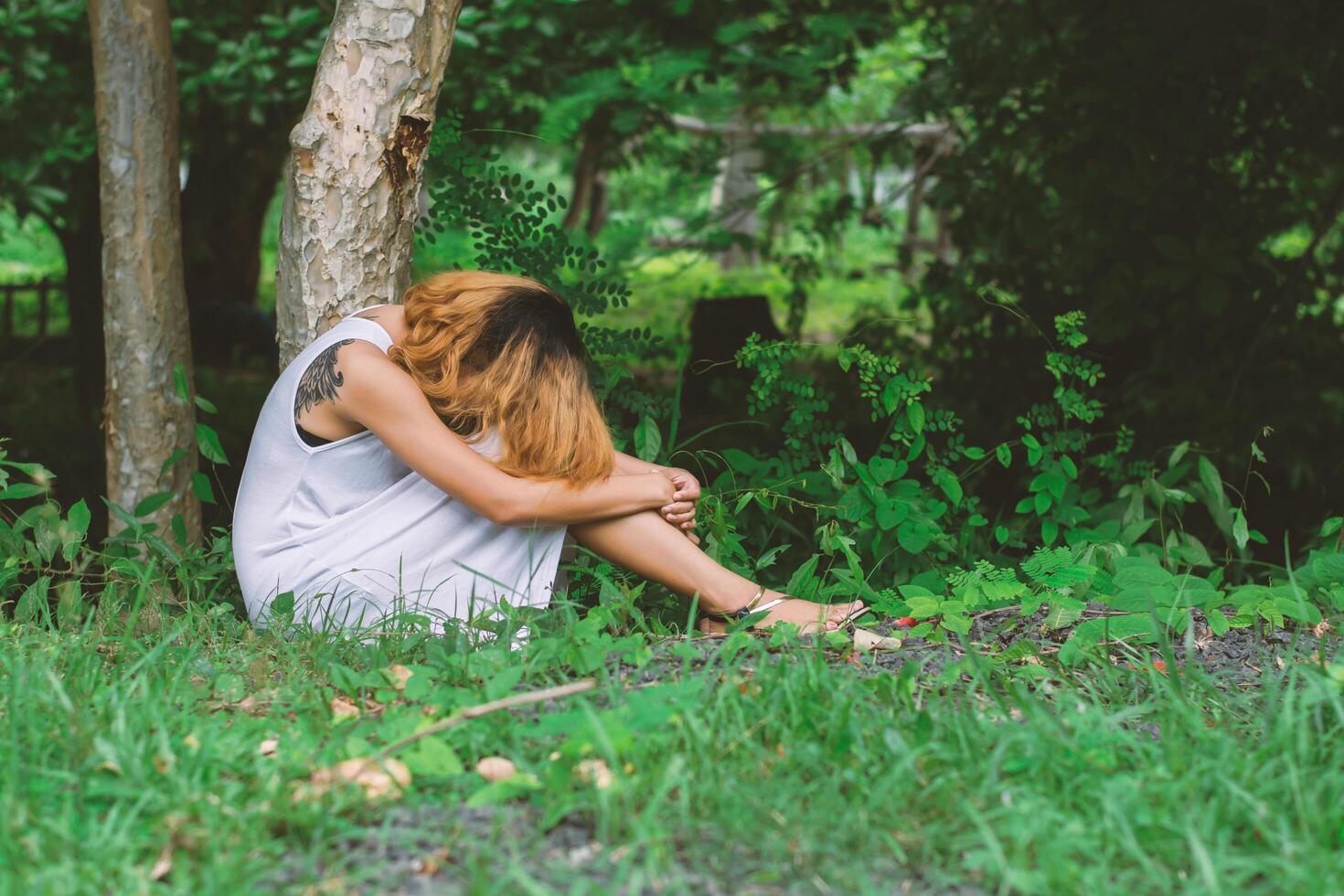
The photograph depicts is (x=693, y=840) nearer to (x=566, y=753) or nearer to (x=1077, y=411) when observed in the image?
(x=566, y=753)

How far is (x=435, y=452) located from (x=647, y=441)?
85 centimetres

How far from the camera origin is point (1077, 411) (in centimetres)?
352

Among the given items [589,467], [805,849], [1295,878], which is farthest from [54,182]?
[1295,878]

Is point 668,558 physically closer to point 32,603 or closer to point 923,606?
point 923,606

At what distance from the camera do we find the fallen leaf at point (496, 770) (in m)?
1.94

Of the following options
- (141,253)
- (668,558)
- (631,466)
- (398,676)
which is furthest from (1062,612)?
(141,253)

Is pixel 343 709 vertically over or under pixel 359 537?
under

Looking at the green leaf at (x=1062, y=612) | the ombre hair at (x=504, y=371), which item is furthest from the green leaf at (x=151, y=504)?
the green leaf at (x=1062, y=612)

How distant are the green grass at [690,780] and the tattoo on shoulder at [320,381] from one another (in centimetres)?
79

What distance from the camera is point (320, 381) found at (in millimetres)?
2924

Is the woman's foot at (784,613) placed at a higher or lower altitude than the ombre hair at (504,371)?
lower

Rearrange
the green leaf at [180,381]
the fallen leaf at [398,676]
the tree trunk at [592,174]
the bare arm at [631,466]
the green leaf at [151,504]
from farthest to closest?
the tree trunk at [592,174] → the green leaf at [180,381] → the green leaf at [151,504] → the bare arm at [631,466] → the fallen leaf at [398,676]

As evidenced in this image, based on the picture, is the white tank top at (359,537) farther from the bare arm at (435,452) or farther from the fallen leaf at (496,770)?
the fallen leaf at (496,770)

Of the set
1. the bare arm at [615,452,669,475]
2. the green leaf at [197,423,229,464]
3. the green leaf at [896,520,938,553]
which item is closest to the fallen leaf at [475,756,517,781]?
the bare arm at [615,452,669,475]
